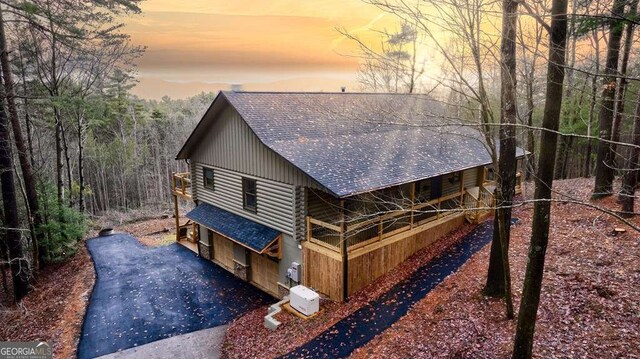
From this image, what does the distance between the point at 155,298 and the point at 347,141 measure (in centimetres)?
975

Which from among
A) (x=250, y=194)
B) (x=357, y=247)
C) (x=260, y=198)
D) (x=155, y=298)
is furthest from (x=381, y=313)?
(x=155, y=298)

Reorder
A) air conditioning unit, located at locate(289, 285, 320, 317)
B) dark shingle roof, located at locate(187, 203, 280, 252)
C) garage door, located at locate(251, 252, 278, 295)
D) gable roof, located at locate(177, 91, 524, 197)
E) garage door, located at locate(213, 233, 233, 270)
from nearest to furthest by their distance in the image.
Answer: air conditioning unit, located at locate(289, 285, 320, 317) < gable roof, located at locate(177, 91, 524, 197) < dark shingle roof, located at locate(187, 203, 280, 252) < garage door, located at locate(251, 252, 278, 295) < garage door, located at locate(213, 233, 233, 270)

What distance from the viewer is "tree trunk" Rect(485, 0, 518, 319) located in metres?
7.97

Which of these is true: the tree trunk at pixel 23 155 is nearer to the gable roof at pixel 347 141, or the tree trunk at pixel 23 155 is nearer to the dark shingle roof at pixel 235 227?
the gable roof at pixel 347 141

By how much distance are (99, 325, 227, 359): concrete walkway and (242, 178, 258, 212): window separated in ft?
16.4

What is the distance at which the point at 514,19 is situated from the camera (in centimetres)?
786

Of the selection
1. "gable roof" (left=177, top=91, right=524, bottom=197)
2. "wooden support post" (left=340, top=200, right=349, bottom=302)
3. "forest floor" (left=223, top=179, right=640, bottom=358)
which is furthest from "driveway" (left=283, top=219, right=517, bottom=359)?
"gable roof" (left=177, top=91, right=524, bottom=197)

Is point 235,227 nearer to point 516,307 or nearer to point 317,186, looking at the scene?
point 317,186

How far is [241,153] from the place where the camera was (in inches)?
595

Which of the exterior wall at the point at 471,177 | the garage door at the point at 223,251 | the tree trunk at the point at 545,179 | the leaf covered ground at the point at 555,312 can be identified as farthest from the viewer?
the exterior wall at the point at 471,177

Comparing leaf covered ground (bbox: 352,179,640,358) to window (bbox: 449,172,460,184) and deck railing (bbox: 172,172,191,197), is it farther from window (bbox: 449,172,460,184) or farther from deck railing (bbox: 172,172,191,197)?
deck railing (bbox: 172,172,191,197)

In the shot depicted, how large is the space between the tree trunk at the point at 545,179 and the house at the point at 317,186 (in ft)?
12.9

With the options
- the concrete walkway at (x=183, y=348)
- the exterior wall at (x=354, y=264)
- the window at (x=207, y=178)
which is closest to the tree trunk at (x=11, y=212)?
the concrete walkway at (x=183, y=348)

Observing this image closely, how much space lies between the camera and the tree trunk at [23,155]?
14660 mm
